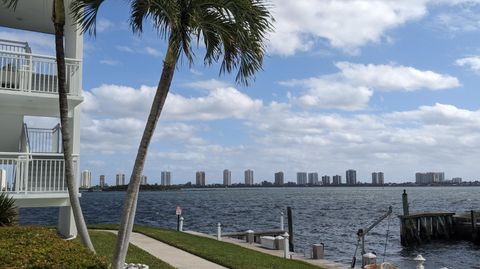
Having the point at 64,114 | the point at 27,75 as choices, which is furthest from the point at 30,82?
the point at 64,114

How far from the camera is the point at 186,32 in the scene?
364 inches

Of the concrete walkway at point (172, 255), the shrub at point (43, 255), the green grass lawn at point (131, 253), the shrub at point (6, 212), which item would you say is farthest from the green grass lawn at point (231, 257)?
the shrub at point (43, 255)

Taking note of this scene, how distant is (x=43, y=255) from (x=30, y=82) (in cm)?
860

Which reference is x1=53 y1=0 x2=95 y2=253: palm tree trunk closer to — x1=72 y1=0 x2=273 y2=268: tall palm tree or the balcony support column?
x1=72 y1=0 x2=273 y2=268: tall palm tree

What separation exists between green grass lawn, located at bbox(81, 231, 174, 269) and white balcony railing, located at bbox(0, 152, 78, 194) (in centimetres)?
220

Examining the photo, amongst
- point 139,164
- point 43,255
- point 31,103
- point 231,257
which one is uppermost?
point 31,103

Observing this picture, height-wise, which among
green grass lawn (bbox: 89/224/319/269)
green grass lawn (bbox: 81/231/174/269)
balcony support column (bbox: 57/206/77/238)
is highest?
balcony support column (bbox: 57/206/77/238)

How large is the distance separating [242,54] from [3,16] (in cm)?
1164

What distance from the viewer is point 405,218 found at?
39.2 metres

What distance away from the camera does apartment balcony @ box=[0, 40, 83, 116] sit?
14875mm

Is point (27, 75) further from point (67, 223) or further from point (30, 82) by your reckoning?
point (67, 223)

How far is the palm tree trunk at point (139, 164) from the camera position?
922 centimetres

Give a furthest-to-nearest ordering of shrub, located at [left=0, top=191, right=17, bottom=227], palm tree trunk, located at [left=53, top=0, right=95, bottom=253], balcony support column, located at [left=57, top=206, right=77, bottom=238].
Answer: balcony support column, located at [left=57, top=206, right=77, bottom=238]
shrub, located at [left=0, top=191, right=17, bottom=227]
palm tree trunk, located at [left=53, top=0, right=95, bottom=253]

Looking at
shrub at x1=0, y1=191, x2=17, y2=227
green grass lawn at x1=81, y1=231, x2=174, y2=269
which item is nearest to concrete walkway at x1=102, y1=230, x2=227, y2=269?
green grass lawn at x1=81, y1=231, x2=174, y2=269
